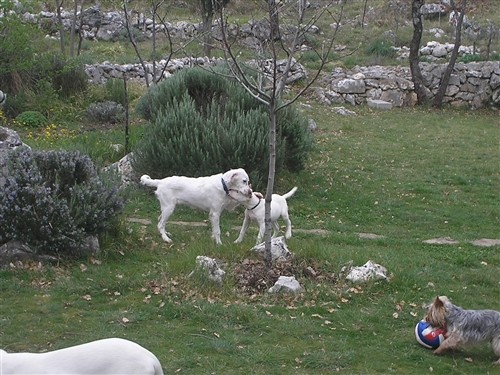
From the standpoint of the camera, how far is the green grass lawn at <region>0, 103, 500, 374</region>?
21.6 feet

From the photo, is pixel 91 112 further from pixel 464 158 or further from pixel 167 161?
pixel 464 158

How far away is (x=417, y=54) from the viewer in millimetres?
24078

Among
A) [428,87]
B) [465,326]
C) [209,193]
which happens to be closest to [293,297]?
[465,326]

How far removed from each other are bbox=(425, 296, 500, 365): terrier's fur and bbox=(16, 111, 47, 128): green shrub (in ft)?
42.6

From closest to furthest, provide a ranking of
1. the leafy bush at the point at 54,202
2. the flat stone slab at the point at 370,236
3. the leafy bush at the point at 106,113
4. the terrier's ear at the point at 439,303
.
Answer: the terrier's ear at the point at 439,303 < the leafy bush at the point at 54,202 < the flat stone slab at the point at 370,236 < the leafy bush at the point at 106,113

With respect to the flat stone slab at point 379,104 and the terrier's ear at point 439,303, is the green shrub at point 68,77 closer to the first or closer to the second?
the flat stone slab at point 379,104

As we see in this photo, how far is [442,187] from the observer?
14375 millimetres

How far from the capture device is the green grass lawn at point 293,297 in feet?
21.6

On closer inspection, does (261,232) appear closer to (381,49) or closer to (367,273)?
(367,273)

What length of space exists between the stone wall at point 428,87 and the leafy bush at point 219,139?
32.0 ft

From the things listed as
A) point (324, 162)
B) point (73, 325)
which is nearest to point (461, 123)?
point (324, 162)

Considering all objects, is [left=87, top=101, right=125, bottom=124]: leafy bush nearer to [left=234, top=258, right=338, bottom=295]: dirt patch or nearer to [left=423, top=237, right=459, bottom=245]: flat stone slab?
[left=423, top=237, right=459, bottom=245]: flat stone slab

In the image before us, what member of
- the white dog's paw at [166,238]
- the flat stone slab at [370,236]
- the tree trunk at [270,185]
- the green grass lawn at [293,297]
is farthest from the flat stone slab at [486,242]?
the white dog's paw at [166,238]

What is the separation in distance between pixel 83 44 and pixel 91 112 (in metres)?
10.6
